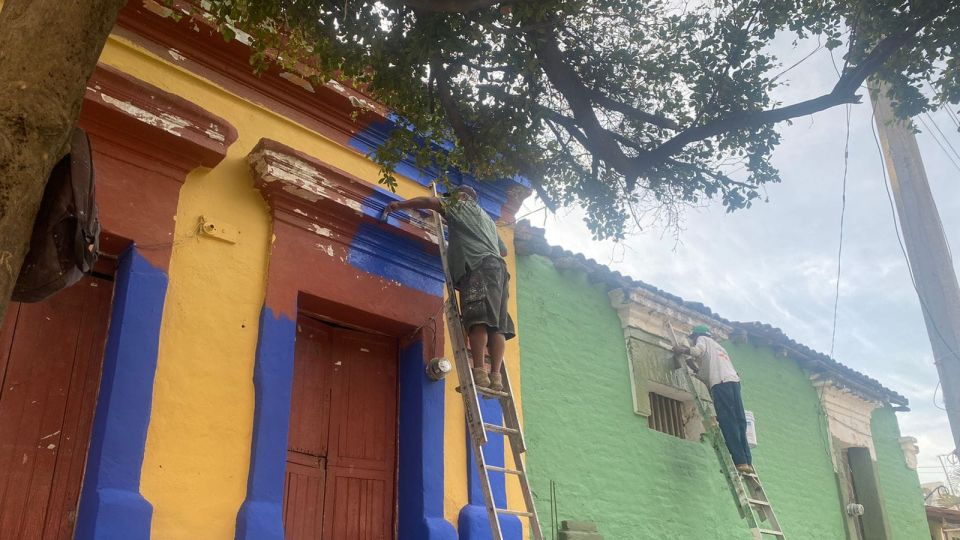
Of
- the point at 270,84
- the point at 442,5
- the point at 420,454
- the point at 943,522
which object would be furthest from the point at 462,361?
the point at 943,522

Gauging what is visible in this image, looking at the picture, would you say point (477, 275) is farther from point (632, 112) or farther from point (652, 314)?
point (652, 314)

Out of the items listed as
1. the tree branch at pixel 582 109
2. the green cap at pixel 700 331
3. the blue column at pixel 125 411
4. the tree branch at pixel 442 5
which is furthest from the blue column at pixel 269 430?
the green cap at pixel 700 331

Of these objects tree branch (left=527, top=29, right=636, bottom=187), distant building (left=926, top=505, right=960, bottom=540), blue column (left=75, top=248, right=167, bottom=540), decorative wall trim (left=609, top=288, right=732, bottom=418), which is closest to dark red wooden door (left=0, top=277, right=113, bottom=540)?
blue column (left=75, top=248, right=167, bottom=540)

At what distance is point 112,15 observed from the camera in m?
2.38

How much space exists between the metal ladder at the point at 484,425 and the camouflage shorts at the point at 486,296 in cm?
8

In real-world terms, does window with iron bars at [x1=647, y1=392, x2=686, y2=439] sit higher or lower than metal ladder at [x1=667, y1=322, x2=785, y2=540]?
higher

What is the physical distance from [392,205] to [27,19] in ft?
10.1

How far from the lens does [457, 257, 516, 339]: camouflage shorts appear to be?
473cm

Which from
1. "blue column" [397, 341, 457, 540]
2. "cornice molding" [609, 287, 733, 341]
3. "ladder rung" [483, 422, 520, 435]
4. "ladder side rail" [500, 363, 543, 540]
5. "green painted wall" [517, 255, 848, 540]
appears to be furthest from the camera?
"cornice molding" [609, 287, 733, 341]

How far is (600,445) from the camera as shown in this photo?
6172 millimetres

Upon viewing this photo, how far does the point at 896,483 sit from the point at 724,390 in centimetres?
424

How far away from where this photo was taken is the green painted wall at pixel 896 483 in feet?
30.5

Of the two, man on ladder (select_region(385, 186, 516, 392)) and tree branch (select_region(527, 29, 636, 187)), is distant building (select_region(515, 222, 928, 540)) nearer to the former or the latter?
man on ladder (select_region(385, 186, 516, 392))

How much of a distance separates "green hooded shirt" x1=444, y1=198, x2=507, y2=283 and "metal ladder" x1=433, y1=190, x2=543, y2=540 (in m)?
0.09
